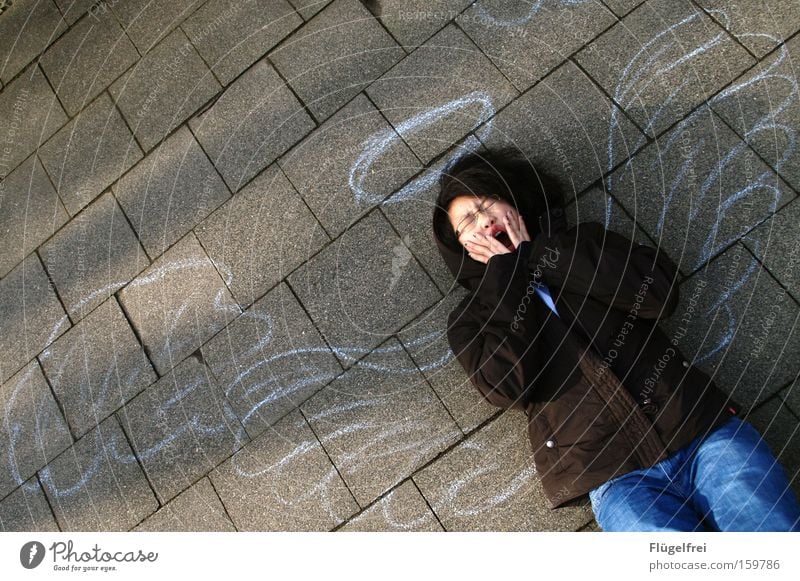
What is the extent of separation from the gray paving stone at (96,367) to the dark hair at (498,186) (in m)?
1.63

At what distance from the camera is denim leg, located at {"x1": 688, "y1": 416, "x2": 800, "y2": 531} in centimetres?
245

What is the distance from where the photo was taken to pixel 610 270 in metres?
2.68

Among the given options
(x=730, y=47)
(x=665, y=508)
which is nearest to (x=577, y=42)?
(x=730, y=47)

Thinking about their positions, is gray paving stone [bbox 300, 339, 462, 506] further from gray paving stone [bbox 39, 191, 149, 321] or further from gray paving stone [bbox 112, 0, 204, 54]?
gray paving stone [bbox 112, 0, 204, 54]

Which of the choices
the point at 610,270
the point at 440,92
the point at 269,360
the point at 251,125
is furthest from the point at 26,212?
the point at 610,270

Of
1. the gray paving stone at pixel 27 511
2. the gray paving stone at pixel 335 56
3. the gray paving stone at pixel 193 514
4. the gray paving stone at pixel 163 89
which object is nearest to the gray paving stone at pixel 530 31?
the gray paving stone at pixel 335 56

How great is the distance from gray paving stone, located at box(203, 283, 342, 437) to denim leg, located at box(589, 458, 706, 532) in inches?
52.0

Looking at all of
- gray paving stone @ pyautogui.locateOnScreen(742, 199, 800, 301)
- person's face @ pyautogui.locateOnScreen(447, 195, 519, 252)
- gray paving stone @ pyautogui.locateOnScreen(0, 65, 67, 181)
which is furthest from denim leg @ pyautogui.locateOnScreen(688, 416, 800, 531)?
gray paving stone @ pyautogui.locateOnScreen(0, 65, 67, 181)

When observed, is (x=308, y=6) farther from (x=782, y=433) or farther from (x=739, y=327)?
(x=782, y=433)

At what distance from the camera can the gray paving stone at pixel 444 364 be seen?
305cm

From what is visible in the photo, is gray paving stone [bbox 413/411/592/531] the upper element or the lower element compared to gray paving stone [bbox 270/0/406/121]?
lower

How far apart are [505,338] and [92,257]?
2201 mm

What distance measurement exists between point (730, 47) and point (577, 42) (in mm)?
688
